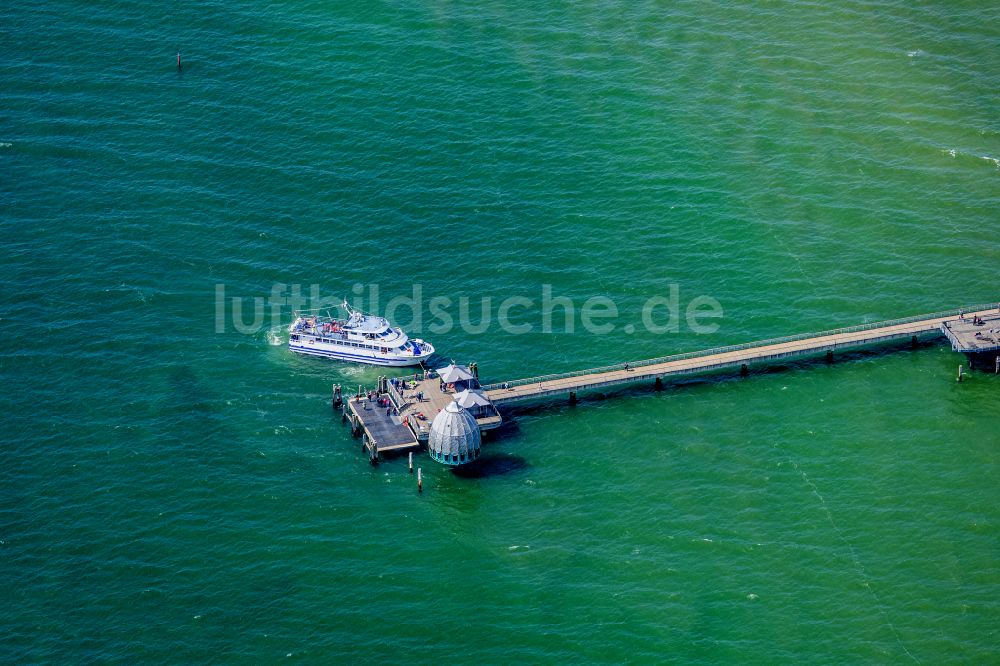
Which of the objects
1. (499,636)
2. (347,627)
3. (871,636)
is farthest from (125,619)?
(871,636)

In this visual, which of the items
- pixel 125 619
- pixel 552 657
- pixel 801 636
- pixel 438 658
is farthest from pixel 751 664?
pixel 125 619

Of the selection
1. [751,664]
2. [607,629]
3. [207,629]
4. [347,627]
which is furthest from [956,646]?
[207,629]

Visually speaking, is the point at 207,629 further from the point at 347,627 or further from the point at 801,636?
the point at 801,636

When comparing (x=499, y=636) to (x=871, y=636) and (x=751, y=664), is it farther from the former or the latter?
(x=871, y=636)

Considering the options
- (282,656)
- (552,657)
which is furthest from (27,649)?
(552,657)

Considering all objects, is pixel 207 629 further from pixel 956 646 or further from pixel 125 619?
pixel 956 646
